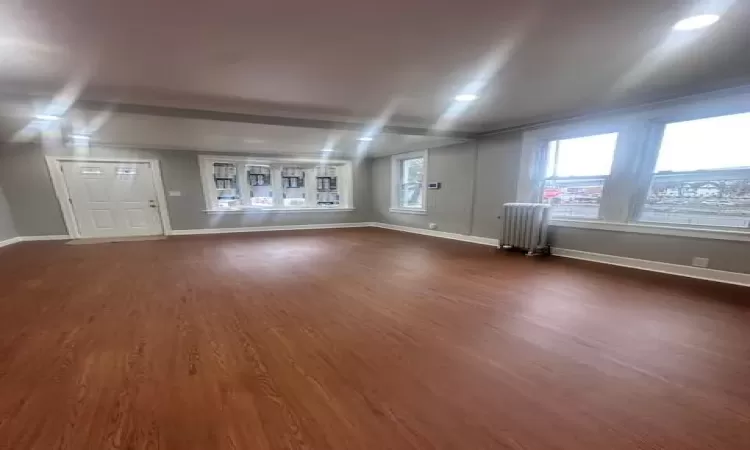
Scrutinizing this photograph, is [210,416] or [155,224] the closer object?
[210,416]

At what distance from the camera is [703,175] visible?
3.24 meters

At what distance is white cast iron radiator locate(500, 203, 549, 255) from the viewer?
14.6 ft

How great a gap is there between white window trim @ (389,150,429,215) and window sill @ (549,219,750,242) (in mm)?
2937

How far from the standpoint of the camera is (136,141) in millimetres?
5734

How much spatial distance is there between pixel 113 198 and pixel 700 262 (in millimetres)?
9921

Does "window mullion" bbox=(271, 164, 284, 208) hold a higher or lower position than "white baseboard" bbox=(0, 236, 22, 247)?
higher

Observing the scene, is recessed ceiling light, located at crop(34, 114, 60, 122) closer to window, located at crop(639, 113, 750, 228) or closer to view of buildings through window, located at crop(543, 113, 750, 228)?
view of buildings through window, located at crop(543, 113, 750, 228)

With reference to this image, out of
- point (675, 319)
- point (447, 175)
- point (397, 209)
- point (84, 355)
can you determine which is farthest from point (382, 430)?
point (397, 209)

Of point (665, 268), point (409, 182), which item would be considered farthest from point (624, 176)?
point (409, 182)

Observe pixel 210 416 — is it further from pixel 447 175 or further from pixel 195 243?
pixel 447 175

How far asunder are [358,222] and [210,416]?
748 cm

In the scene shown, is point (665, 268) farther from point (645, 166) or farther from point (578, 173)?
point (578, 173)

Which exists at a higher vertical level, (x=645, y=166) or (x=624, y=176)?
(x=645, y=166)

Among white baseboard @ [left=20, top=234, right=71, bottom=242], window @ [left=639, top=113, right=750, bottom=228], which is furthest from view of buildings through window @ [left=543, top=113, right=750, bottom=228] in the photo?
white baseboard @ [left=20, top=234, right=71, bottom=242]
